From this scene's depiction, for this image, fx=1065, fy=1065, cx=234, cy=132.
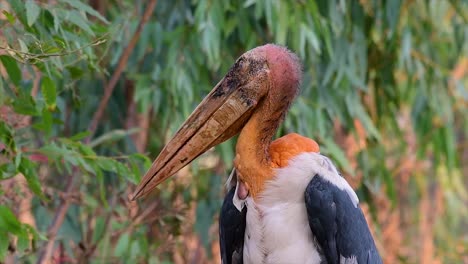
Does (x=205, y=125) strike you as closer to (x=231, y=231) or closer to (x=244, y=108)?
(x=244, y=108)

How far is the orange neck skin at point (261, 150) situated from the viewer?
162 inches

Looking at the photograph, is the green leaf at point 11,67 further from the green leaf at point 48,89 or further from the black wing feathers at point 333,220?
the black wing feathers at point 333,220

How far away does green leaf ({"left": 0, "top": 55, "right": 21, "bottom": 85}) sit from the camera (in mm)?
3732

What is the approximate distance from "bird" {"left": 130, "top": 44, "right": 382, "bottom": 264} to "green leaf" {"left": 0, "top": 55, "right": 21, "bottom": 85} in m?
0.63

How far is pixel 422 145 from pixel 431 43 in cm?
88

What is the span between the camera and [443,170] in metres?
8.75

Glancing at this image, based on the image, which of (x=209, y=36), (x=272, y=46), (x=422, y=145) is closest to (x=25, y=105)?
(x=272, y=46)

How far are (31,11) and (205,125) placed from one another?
0.82 metres

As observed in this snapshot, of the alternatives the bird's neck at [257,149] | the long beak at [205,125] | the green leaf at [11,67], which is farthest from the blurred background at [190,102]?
the bird's neck at [257,149]

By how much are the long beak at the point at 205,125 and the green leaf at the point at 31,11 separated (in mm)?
739

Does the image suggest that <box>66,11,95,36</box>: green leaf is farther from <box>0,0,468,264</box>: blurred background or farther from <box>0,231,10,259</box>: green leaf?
<box>0,231,10,259</box>: green leaf

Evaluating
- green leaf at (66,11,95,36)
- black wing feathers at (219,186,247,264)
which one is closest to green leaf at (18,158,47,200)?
green leaf at (66,11,95,36)

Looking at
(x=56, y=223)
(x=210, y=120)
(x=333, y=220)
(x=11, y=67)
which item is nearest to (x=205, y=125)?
(x=210, y=120)

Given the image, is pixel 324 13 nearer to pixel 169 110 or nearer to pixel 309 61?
pixel 309 61
